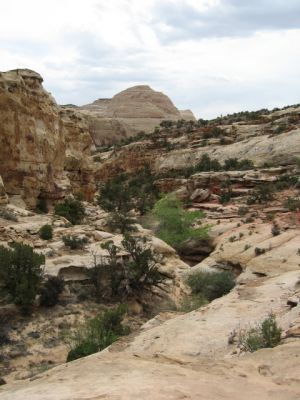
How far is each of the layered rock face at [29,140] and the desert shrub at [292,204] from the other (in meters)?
11.1

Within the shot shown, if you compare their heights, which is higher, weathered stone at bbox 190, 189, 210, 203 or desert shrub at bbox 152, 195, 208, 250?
weathered stone at bbox 190, 189, 210, 203

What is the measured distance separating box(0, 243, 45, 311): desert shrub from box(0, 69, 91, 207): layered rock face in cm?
984

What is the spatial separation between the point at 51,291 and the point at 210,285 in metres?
5.04

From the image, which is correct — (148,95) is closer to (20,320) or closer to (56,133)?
(56,133)

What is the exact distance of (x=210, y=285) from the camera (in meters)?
15.6

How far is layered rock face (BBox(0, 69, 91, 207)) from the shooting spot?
22031 millimetres

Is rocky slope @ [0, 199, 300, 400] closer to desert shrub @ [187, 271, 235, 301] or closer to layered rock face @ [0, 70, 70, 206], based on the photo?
desert shrub @ [187, 271, 235, 301]

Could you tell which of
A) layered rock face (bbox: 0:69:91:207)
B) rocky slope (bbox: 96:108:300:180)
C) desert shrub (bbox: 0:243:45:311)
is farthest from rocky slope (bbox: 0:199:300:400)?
rocky slope (bbox: 96:108:300:180)

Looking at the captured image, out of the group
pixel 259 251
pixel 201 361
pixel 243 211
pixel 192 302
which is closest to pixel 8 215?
pixel 192 302

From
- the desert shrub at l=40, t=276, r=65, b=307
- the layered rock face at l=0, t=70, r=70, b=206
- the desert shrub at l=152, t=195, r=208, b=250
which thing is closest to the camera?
the desert shrub at l=40, t=276, r=65, b=307

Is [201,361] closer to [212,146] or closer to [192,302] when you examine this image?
[192,302]

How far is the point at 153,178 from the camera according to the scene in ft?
146

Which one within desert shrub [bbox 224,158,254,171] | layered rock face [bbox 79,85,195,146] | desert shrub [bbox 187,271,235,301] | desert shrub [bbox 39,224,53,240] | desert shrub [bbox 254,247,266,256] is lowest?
desert shrub [bbox 187,271,235,301]

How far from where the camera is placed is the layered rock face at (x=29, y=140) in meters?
22.0
